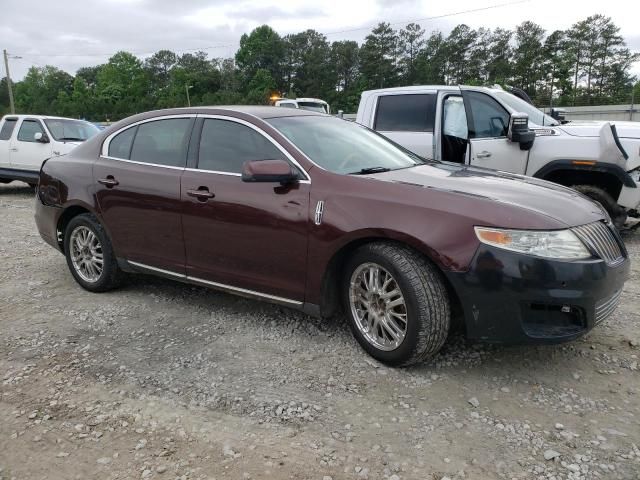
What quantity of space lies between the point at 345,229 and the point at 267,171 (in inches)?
24.2

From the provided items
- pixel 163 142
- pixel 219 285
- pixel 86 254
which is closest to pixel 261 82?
pixel 86 254

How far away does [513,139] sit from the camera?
6.45 meters

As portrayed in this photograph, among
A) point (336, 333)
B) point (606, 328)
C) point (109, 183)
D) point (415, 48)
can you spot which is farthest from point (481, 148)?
point (415, 48)

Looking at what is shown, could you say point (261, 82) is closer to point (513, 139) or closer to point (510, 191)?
point (513, 139)

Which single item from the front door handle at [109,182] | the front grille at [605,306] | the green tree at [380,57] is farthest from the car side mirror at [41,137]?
the green tree at [380,57]

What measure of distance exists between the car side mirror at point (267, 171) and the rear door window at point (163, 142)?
0.91 metres

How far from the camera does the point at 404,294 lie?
3.10 meters

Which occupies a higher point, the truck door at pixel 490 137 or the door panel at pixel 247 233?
the truck door at pixel 490 137

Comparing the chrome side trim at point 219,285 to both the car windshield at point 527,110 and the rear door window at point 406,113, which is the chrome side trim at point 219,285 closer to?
the rear door window at point 406,113

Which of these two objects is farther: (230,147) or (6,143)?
(6,143)

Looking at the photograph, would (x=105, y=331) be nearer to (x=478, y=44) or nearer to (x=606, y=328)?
(x=606, y=328)

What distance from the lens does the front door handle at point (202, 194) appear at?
3.86 m

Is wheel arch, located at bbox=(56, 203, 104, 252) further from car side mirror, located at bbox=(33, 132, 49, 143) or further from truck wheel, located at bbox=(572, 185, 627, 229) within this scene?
car side mirror, located at bbox=(33, 132, 49, 143)

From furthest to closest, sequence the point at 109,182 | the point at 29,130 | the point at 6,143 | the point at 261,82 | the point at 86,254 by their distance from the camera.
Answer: the point at 261,82, the point at 6,143, the point at 29,130, the point at 86,254, the point at 109,182
